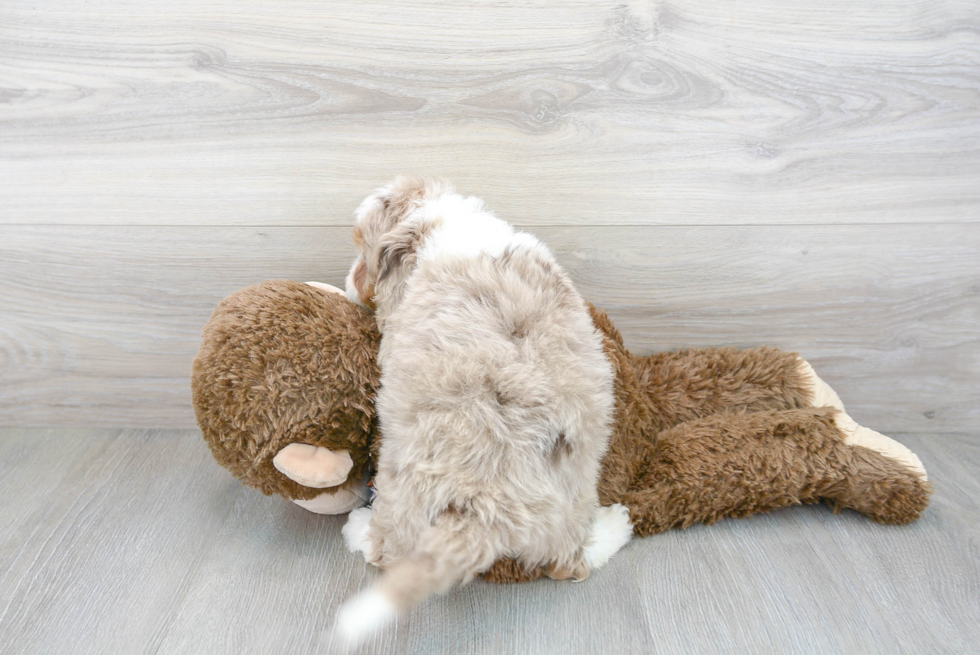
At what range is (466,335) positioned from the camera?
719 millimetres

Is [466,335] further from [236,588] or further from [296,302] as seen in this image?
[236,588]

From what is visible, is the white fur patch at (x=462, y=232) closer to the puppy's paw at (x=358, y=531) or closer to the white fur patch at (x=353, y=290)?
the white fur patch at (x=353, y=290)

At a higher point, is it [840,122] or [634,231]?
[840,122]

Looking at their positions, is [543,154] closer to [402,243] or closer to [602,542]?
[402,243]

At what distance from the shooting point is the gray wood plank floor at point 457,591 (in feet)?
2.46

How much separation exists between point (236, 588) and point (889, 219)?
3.74 feet

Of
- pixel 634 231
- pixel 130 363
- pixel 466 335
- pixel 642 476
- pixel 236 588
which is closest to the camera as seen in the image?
pixel 466 335

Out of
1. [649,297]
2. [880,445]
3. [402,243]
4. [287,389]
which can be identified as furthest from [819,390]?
[287,389]

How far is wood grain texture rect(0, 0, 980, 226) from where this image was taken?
95 centimetres

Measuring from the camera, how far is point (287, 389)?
0.81 metres

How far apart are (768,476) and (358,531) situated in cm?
59

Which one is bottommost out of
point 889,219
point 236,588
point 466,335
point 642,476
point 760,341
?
point 236,588

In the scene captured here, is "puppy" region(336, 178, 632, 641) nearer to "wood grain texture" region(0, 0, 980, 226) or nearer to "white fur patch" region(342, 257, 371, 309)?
"white fur patch" region(342, 257, 371, 309)

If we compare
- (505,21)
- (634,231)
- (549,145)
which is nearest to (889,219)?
(634,231)
